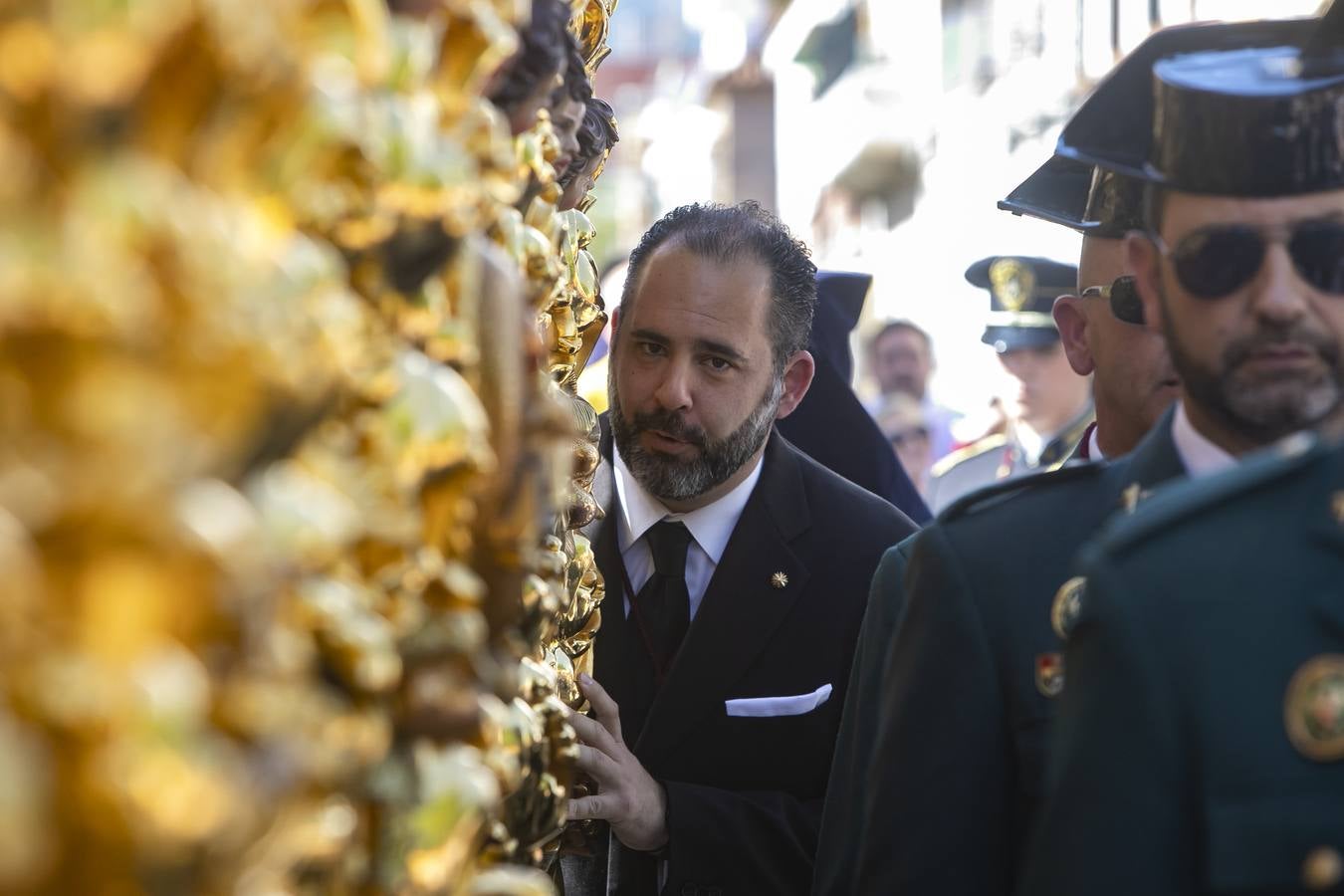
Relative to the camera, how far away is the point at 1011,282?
7.10m

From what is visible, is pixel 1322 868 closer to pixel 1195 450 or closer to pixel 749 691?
pixel 1195 450

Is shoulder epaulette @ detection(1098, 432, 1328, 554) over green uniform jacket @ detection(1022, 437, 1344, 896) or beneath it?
over

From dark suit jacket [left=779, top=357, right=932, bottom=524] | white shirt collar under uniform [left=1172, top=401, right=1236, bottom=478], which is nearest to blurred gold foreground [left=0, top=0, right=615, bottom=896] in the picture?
white shirt collar under uniform [left=1172, top=401, right=1236, bottom=478]

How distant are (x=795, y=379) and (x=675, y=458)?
519 mm

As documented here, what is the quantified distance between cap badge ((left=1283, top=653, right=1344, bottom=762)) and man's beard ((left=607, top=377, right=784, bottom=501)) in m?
1.92

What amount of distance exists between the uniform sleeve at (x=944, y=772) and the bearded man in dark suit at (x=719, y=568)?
2.67ft

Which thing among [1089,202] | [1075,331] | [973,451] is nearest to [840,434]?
[1075,331]

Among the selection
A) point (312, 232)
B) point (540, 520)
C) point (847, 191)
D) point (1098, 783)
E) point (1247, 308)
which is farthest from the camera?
point (847, 191)

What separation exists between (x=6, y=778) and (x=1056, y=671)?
61.9 inches

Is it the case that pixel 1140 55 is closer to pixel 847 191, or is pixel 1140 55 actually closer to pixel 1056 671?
pixel 1056 671

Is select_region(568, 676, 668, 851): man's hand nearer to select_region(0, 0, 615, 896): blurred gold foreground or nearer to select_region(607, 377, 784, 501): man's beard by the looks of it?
select_region(607, 377, 784, 501): man's beard

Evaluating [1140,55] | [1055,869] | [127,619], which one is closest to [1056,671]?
[1055,869]

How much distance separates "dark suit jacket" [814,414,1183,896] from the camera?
241 centimetres

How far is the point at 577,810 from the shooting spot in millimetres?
3031
